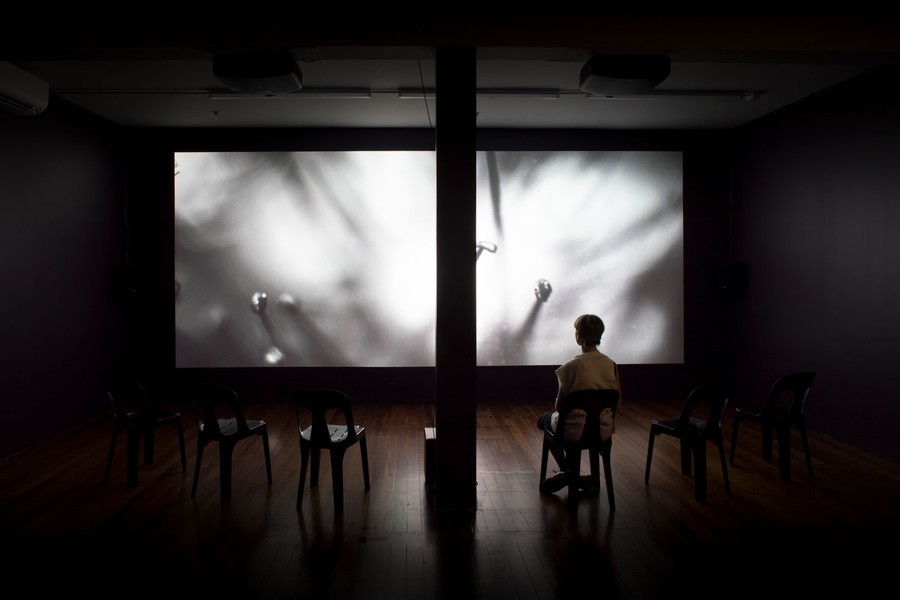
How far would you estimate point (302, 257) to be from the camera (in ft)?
21.6

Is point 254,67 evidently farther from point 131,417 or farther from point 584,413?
point 584,413

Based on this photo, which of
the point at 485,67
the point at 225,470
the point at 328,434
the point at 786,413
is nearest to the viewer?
the point at 328,434

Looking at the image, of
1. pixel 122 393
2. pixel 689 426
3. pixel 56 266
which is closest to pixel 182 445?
pixel 122 393

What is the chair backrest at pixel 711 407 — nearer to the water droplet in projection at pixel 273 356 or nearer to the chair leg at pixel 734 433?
the chair leg at pixel 734 433

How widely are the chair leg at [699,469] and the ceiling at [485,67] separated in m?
2.54

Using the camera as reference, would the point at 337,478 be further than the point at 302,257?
No

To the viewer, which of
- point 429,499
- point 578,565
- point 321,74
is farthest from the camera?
point 321,74

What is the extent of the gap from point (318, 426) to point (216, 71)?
2505 mm

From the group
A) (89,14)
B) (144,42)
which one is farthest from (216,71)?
(89,14)

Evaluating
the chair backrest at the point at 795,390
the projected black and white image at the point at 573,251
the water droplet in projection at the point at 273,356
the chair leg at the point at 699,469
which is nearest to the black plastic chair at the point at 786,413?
the chair backrest at the point at 795,390

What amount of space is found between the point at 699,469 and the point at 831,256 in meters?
2.92

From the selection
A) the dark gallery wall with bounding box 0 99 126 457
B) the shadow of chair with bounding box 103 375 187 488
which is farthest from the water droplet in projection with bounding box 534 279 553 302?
the dark gallery wall with bounding box 0 99 126 457

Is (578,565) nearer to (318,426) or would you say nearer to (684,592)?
(684,592)

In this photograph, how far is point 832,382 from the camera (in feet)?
17.1
